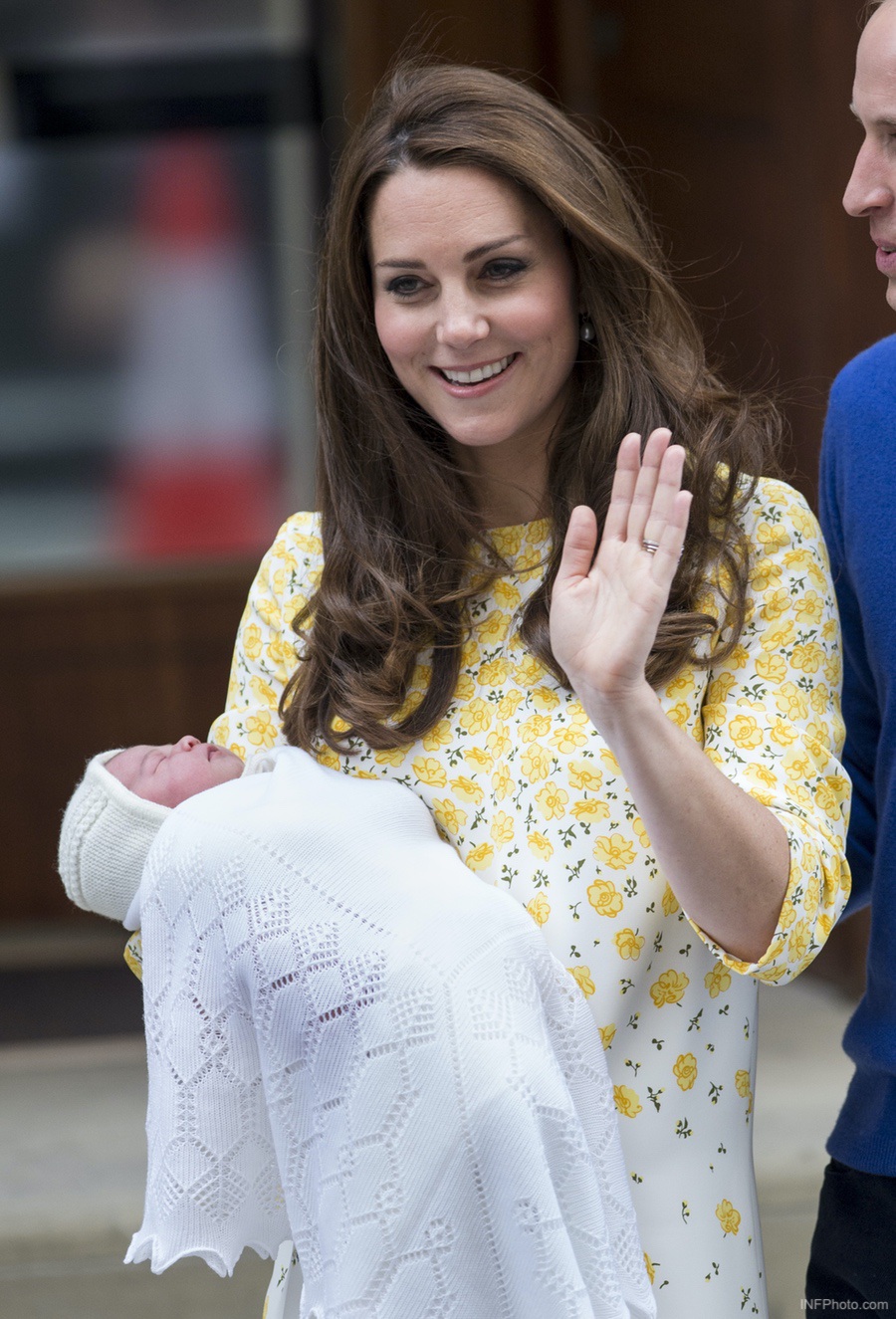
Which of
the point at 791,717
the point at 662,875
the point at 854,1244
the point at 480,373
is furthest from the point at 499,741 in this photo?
the point at 854,1244

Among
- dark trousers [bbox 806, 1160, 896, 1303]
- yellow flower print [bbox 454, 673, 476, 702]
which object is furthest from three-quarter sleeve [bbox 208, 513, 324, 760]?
dark trousers [bbox 806, 1160, 896, 1303]

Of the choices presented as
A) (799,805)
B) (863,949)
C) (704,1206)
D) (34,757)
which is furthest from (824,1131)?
(34,757)

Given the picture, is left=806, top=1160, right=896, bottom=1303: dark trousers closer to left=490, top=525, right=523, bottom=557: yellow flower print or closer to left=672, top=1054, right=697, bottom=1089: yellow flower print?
left=672, top=1054, right=697, bottom=1089: yellow flower print

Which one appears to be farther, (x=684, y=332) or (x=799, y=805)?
(x=684, y=332)

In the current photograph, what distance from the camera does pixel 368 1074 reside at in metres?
1.81

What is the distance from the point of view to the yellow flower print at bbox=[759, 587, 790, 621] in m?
2.03

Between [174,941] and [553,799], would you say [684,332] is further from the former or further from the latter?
[174,941]

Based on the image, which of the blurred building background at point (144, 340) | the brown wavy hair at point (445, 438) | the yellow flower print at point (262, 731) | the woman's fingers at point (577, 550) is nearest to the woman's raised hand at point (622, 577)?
the woman's fingers at point (577, 550)

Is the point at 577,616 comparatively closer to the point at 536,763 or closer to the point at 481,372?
the point at 536,763

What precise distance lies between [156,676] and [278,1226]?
3120 mm

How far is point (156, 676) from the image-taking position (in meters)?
5.01

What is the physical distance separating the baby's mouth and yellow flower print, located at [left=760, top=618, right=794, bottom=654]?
0.49 metres

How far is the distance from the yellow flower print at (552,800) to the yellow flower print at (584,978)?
18 cm

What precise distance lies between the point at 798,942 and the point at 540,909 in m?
0.31
